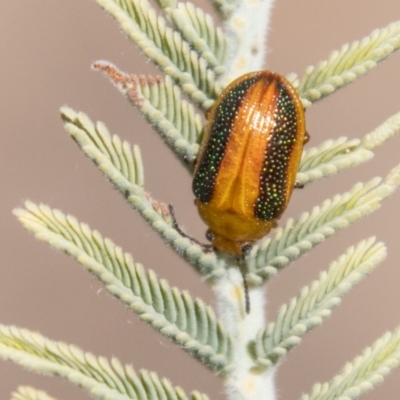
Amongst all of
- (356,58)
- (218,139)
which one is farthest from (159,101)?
(356,58)

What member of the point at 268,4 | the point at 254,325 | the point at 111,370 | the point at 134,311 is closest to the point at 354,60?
the point at 268,4

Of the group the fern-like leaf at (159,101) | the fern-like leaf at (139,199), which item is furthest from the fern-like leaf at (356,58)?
A: the fern-like leaf at (139,199)

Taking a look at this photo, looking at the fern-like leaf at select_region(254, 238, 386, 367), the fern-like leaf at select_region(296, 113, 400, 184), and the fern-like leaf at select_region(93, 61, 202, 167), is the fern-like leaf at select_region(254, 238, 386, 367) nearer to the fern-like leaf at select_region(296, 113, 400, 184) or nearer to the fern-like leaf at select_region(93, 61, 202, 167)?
the fern-like leaf at select_region(296, 113, 400, 184)

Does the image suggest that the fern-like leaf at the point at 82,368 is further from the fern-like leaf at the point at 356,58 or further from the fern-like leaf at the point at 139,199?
the fern-like leaf at the point at 356,58

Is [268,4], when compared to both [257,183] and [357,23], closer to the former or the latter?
[257,183]

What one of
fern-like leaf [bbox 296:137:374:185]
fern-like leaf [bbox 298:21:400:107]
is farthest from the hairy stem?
fern-like leaf [bbox 298:21:400:107]

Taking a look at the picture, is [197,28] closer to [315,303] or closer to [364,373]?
[315,303]
